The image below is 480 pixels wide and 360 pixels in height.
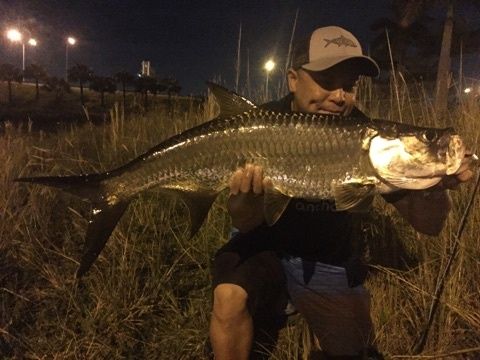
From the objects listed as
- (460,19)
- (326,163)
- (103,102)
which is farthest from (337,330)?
(103,102)

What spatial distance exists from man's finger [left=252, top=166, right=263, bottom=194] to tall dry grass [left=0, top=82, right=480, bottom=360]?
89cm

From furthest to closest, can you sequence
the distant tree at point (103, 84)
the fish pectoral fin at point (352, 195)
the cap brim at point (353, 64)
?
the distant tree at point (103, 84), the cap brim at point (353, 64), the fish pectoral fin at point (352, 195)

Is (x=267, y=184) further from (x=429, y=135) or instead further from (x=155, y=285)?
(x=155, y=285)

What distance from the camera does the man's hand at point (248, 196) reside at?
91.5 inches

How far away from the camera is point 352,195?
2.18 metres

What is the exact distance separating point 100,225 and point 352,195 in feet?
4.15

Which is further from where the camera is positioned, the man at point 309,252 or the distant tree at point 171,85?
the distant tree at point 171,85

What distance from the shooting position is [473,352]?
2.34 metres

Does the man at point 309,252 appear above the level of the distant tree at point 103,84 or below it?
below

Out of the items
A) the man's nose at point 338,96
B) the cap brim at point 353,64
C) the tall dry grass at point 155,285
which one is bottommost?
the tall dry grass at point 155,285

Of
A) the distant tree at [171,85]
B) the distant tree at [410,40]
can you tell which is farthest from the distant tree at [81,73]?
the distant tree at [410,40]

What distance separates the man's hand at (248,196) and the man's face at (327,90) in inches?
22.9

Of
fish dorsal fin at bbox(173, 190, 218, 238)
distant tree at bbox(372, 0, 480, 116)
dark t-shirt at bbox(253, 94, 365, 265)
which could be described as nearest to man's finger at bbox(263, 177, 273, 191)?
fish dorsal fin at bbox(173, 190, 218, 238)

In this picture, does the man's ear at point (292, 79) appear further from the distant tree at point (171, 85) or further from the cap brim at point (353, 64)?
the distant tree at point (171, 85)
